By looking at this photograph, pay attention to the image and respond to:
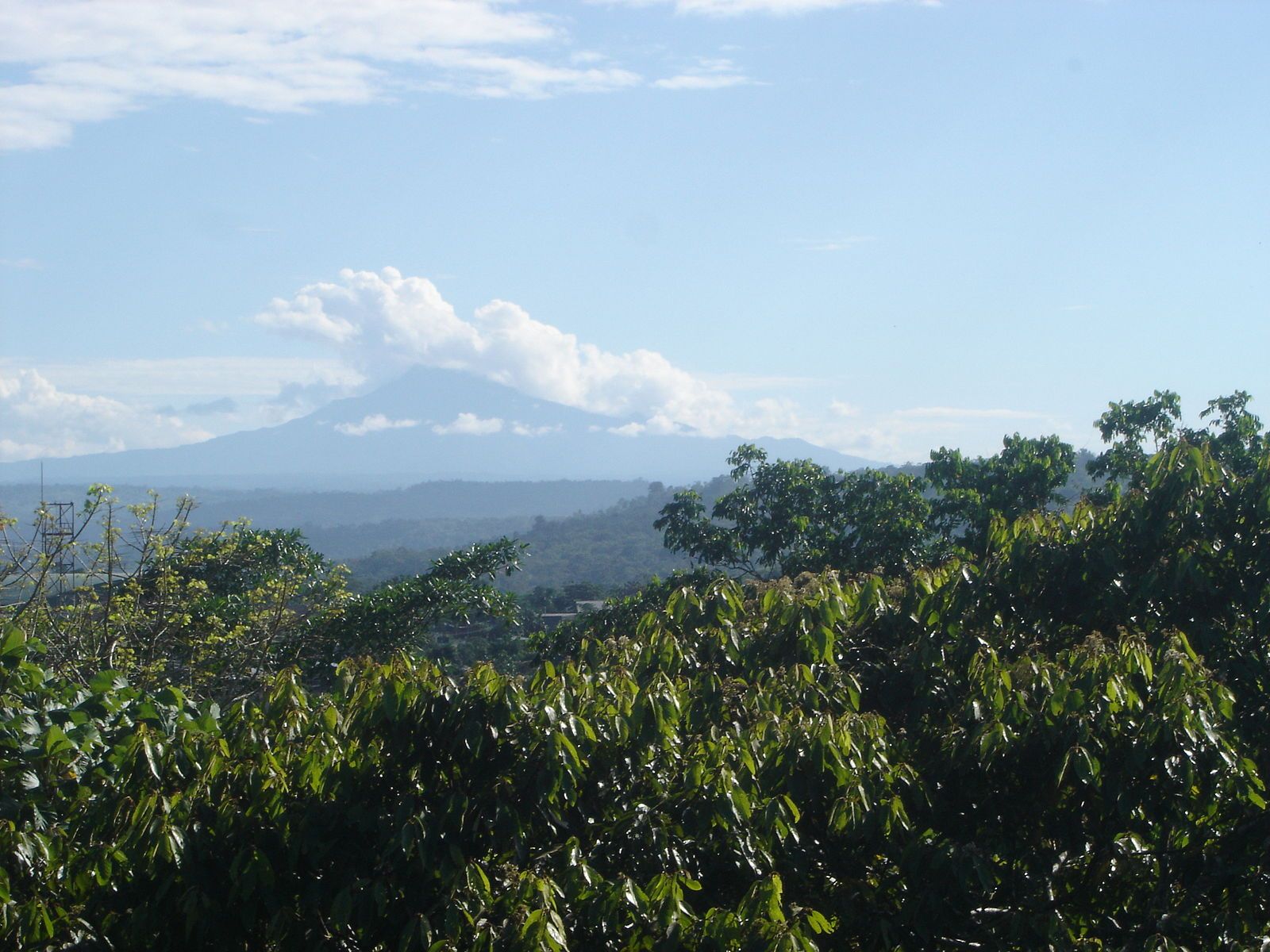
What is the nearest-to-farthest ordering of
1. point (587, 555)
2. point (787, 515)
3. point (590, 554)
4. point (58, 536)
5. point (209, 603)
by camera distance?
A: 1. point (58, 536)
2. point (209, 603)
3. point (787, 515)
4. point (587, 555)
5. point (590, 554)

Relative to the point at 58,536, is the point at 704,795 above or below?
below

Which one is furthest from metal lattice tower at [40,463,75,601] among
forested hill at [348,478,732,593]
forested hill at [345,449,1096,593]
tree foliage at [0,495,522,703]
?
forested hill at [348,478,732,593]

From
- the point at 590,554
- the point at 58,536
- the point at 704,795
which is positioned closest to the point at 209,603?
the point at 58,536

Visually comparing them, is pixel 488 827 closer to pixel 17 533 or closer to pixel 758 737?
pixel 758 737

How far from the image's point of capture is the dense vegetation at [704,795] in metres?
4.23

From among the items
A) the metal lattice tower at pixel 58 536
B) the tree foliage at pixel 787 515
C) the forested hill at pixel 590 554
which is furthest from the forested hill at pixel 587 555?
the metal lattice tower at pixel 58 536

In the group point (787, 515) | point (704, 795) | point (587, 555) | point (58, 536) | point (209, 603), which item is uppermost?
point (58, 536)

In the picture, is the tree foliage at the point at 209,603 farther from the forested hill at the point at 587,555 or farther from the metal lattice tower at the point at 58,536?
the forested hill at the point at 587,555

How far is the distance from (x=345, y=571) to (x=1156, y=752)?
430 inches

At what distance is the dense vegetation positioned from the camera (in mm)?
4227

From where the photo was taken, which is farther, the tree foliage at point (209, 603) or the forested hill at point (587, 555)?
the forested hill at point (587, 555)

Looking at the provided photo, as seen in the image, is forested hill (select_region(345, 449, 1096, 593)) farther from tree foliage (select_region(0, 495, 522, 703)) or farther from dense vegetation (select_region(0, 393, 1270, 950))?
dense vegetation (select_region(0, 393, 1270, 950))

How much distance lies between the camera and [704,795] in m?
4.54

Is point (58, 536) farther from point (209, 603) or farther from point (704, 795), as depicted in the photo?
point (704, 795)
